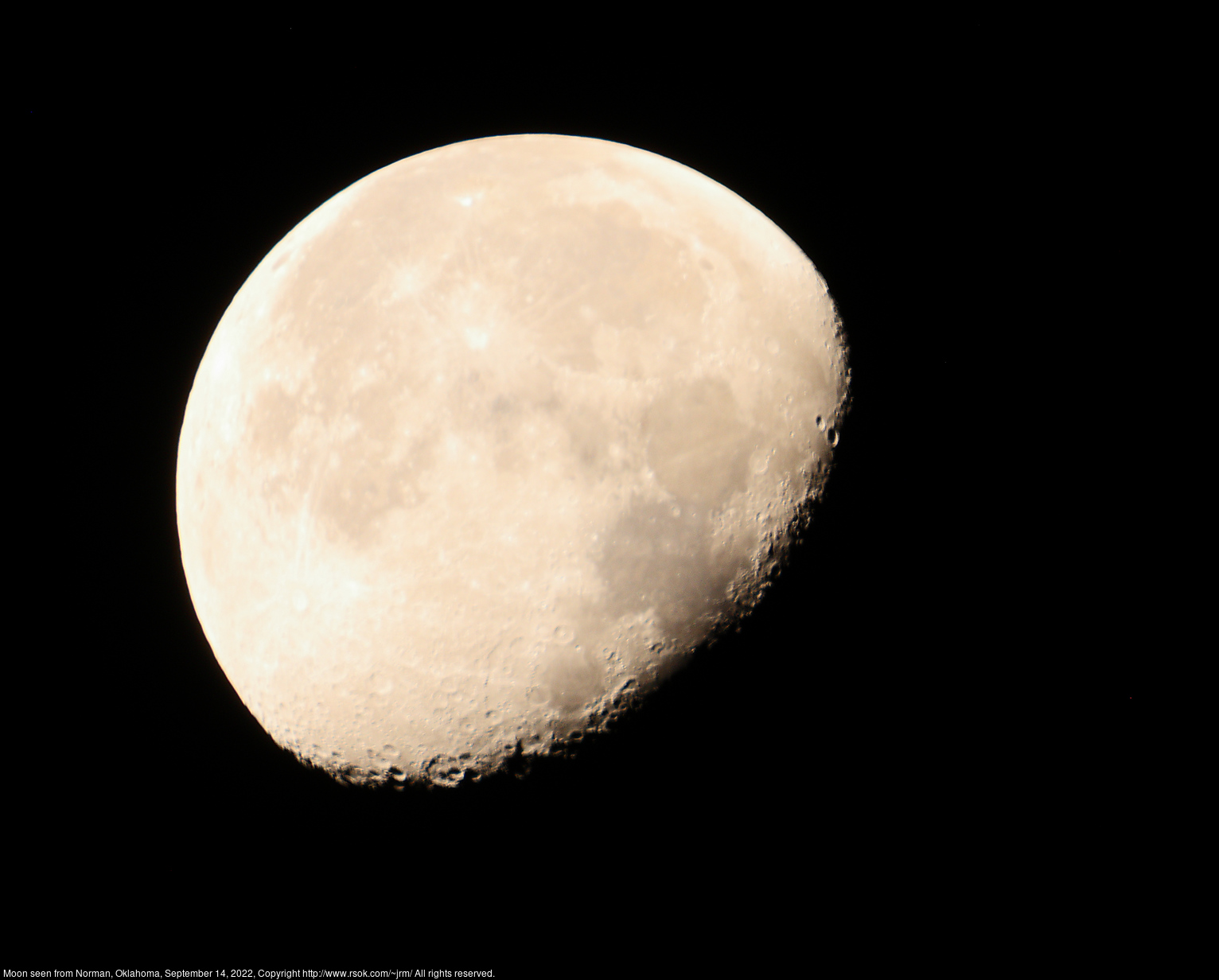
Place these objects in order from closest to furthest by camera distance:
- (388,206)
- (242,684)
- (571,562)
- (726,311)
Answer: (571,562)
(726,311)
(388,206)
(242,684)

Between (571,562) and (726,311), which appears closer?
(571,562)

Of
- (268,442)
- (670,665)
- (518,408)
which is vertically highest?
(268,442)

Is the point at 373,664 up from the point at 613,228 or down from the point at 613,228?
down

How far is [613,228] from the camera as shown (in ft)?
6.23

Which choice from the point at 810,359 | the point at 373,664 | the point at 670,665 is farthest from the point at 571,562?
the point at 810,359

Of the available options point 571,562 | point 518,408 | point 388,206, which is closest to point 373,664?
point 571,562

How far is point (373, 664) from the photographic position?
6.00 ft

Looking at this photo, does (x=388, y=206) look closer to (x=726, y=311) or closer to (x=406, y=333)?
(x=406, y=333)

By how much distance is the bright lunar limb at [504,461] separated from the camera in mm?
1735

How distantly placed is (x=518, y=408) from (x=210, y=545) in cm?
100

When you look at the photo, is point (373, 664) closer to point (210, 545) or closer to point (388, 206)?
point (210, 545)

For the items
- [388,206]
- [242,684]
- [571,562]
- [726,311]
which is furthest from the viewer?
[242,684]

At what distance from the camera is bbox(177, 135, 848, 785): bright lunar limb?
5.69 ft

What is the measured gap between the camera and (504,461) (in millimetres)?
1725
